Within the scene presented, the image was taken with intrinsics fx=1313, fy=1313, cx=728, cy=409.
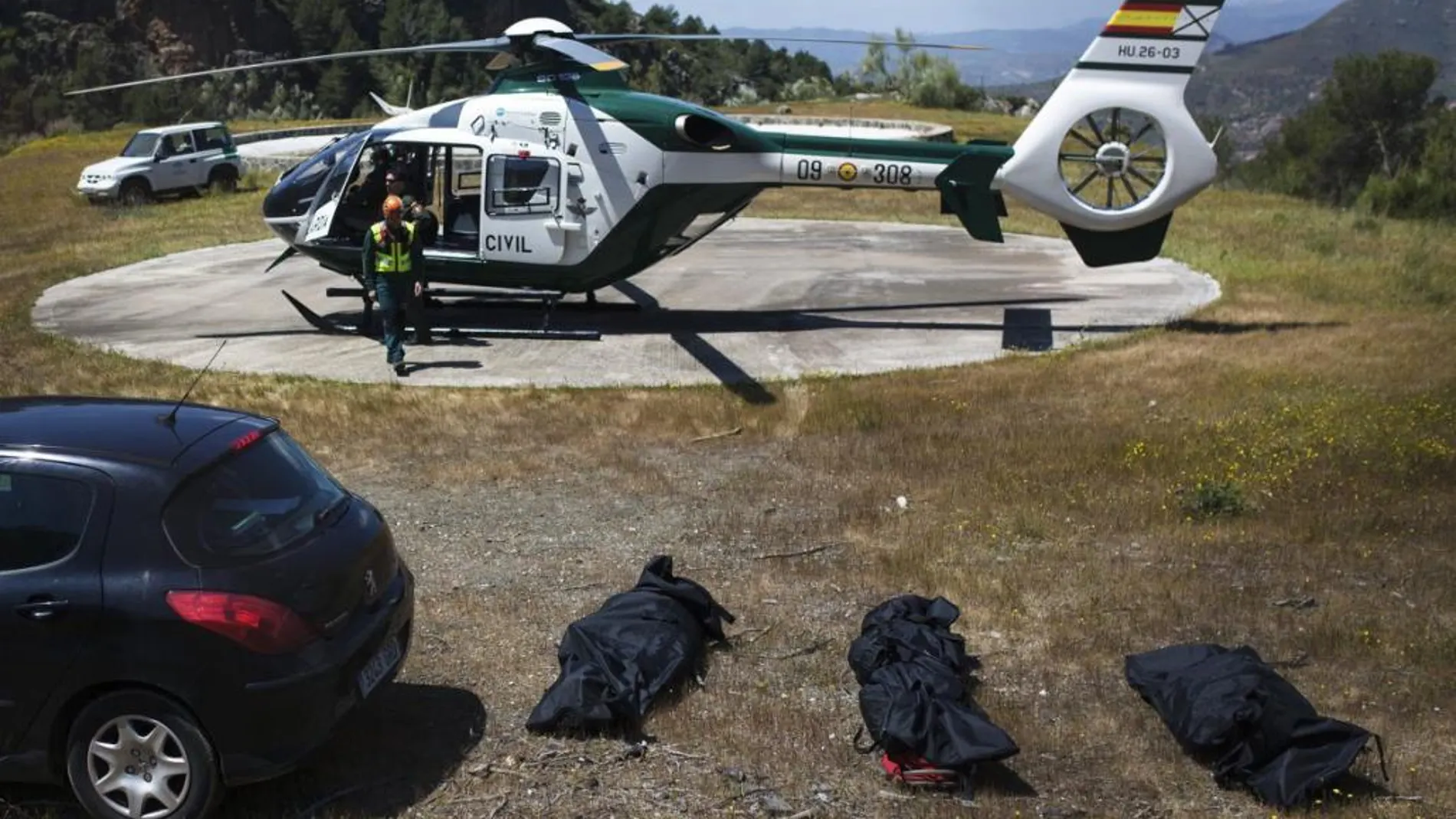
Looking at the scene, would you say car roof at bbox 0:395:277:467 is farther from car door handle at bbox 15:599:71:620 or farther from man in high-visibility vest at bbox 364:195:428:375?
man in high-visibility vest at bbox 364:195:428:375

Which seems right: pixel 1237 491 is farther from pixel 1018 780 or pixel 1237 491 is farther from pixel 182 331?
pixel 182 331

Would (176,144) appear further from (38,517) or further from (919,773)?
(919,773)

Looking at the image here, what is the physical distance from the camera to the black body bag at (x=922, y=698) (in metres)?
5.99

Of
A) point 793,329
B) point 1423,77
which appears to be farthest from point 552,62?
point 1423,77

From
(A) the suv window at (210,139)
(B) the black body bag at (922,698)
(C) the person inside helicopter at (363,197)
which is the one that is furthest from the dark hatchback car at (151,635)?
(A) the suv window at (210,139)

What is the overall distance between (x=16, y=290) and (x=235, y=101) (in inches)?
2891

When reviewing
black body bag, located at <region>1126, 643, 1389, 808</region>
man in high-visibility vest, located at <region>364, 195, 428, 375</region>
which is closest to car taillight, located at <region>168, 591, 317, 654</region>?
black body bag, located at <region>1126, 643, 1389, 808</region>

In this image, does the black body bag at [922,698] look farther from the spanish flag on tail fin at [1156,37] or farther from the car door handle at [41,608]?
the spanish flag on tail fin at [1156,37]

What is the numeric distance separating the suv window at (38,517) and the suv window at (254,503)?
0.38 meters

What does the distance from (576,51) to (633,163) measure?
4.96ft

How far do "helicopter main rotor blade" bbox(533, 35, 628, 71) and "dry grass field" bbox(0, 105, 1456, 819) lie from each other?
448cm

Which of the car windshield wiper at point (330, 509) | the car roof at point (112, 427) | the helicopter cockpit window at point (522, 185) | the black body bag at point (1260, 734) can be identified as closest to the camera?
the car roof at point (112, 427)

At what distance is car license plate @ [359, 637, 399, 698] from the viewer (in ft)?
19.4

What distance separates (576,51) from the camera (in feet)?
52.6
